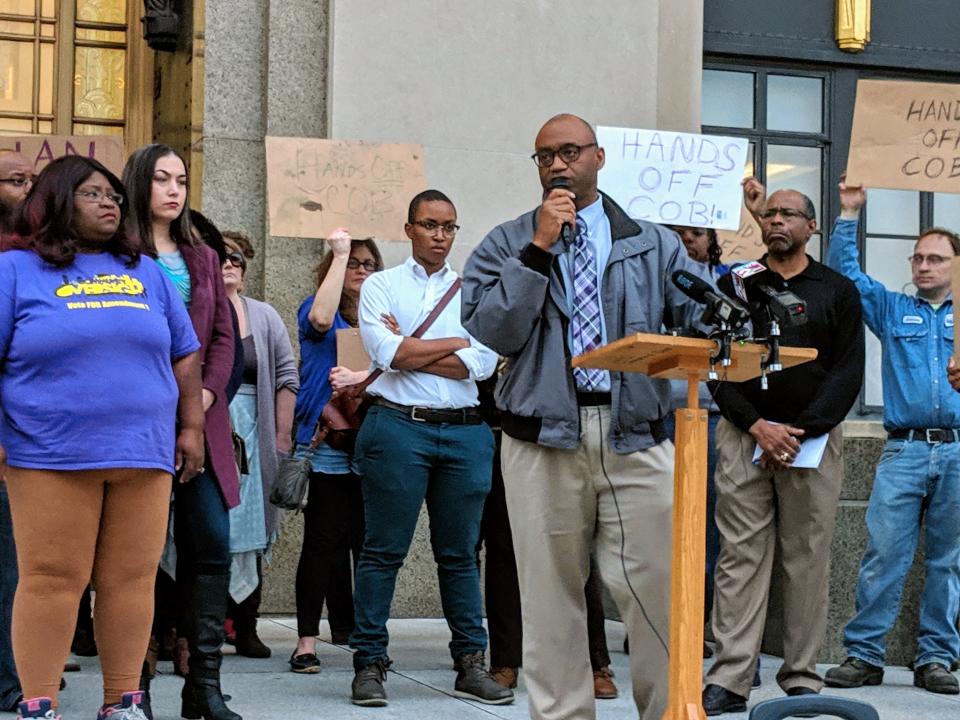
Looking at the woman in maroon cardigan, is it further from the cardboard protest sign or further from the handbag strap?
the cardboard protest sign

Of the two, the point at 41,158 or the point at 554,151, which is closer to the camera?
the point at 554,151

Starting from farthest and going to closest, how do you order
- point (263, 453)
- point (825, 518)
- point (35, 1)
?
point (35, 1), point (263, 453), point (825, 518)

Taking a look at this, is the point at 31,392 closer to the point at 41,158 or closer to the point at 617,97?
the point at 41,158

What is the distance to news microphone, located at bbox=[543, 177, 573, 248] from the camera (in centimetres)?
505

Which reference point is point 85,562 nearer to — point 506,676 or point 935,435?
point 506,676

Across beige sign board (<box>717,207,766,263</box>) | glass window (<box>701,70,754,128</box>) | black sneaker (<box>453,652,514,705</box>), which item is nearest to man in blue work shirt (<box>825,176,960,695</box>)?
beige sign board (<box>717,207,766,263</box>)

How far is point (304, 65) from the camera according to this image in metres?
9.79

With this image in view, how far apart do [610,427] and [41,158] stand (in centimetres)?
406

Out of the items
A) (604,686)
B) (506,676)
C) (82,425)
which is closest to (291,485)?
(506,676)

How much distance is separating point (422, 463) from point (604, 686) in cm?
130

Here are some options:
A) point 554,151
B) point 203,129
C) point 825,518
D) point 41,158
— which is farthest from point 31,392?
point 203,129

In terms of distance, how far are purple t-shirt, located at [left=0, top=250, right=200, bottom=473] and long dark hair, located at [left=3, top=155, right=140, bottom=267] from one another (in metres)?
0.06

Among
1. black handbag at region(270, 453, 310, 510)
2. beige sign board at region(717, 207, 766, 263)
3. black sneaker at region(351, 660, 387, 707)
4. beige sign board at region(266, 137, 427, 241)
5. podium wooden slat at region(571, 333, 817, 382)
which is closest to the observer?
podium wooden slat at region(571, 333, 817, 382)

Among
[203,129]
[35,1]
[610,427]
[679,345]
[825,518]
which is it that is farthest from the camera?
[35,1]
